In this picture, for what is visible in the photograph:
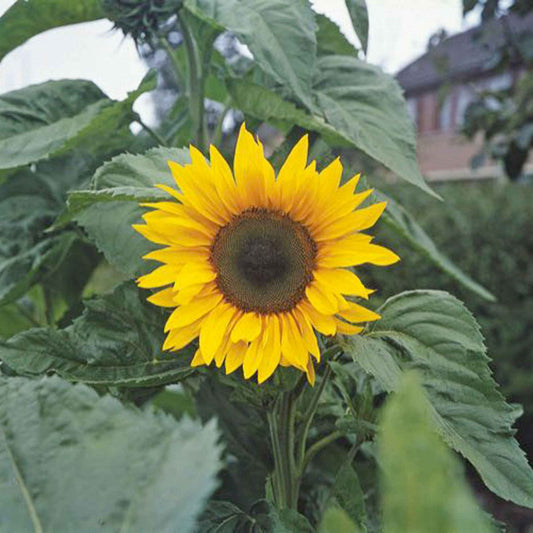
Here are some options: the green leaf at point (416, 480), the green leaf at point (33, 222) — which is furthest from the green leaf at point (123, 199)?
the green leaf at point (416, 480)

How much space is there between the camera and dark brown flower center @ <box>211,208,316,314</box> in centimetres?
66

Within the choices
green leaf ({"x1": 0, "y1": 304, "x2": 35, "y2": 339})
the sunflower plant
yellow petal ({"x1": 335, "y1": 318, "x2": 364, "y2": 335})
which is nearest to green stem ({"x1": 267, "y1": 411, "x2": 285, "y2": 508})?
the sunflower plant

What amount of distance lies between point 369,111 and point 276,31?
0.15 metres

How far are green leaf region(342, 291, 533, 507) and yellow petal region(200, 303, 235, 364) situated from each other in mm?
101

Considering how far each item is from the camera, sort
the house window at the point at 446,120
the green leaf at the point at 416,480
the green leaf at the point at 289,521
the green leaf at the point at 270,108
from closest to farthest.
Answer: the green leaf at the point at 416,480 < the green leaf at the point at 289,521 < the green leaf at the point at 270,108 < the house window at the point at 446,120

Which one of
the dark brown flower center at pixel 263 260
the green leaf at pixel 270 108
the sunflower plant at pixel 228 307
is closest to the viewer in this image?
the sunflower plant at pixel 228 307

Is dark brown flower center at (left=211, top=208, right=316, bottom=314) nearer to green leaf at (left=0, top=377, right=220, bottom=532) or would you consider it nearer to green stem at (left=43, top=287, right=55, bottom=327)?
green leaf at (left=0, top=377, right=220, bottom=532)

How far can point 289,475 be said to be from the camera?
684 millimetres

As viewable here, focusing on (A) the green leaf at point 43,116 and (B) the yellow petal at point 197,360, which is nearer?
(B) the yellow petal at point 197,360

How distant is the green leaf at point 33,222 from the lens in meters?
0.84

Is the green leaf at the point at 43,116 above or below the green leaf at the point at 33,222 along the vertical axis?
above

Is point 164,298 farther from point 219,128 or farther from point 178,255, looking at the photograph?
point 219,128

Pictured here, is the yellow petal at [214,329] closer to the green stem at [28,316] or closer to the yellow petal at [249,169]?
the yellow petal at [249,169]

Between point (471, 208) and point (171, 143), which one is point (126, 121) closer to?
point (171, 143)
